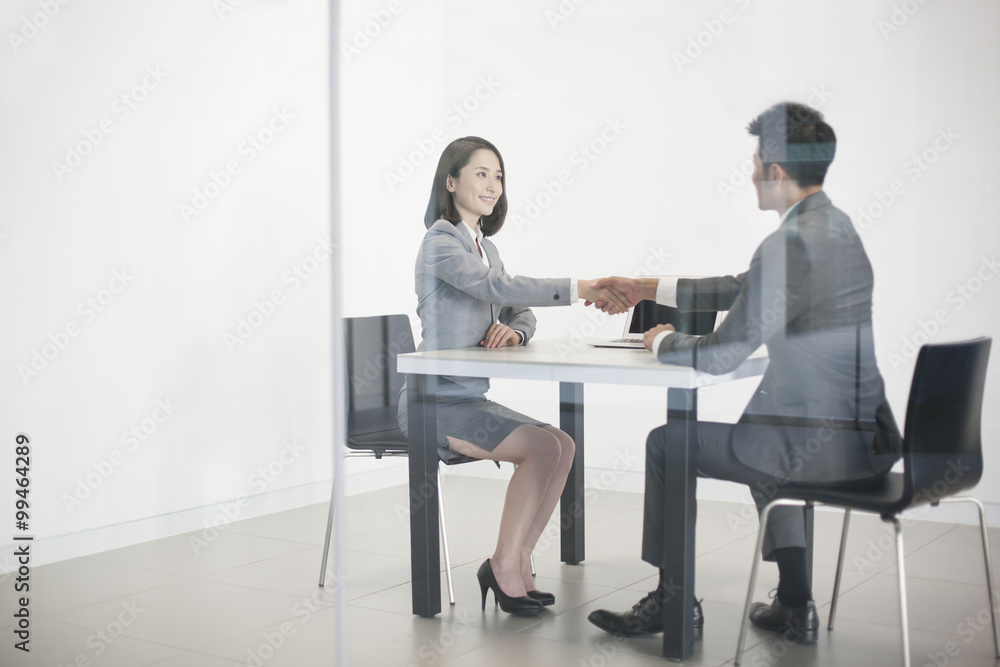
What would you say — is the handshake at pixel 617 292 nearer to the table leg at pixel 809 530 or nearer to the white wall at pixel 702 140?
the white wall at pixel 702 140

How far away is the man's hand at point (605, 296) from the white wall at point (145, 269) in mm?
1003

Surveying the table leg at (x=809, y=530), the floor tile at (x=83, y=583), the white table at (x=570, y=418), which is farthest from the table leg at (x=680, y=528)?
the floor tile at (x=83, y=583)

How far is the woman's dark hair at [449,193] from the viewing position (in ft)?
6.75

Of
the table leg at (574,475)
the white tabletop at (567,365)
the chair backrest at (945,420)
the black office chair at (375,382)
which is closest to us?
the chair backrest at (945,420)

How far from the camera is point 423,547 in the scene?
219 centimetres

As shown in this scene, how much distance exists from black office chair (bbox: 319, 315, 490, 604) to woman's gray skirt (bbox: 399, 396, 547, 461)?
9cm

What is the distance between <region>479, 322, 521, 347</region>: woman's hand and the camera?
2.04 m

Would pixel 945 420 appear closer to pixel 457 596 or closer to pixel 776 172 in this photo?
pixel 776 172

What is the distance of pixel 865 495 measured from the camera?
1.78 meters

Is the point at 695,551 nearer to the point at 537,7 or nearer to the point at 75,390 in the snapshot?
the point at 537,7

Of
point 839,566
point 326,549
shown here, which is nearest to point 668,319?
point 839,566

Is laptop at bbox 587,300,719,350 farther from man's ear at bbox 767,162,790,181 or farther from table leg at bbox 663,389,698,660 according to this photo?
man's ear at bbox 767,162,790,181

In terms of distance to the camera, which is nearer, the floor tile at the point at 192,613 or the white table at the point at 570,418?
the white table at the point at 570,418

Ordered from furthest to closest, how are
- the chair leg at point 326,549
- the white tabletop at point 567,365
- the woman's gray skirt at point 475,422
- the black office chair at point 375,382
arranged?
the chair leg at point 326,549
the black office chair at point 375,382
the woman's gray skirt at point 475,422
the white tabletop at point 567,365
